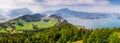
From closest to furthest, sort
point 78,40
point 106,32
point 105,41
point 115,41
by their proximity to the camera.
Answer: point 115,41 < point 105,41 < point 106,32 < point 78,40

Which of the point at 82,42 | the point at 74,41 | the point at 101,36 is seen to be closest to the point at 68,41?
the point at 74,41

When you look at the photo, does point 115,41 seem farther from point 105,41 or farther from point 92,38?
point 92,38

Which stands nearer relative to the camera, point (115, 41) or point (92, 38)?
point (115, 41)

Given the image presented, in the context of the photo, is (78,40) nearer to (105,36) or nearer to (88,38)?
(88,38)

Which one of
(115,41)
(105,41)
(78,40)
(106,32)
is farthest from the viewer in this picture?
(78,40)

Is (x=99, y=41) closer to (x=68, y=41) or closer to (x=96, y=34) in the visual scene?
(x=96, y=34)

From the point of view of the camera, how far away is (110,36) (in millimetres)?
166250

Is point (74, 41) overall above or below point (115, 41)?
below

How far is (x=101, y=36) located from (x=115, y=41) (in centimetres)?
2330

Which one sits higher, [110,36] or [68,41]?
[110,36]

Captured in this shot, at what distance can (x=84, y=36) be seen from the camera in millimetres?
189375

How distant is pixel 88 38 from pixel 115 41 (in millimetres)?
32325

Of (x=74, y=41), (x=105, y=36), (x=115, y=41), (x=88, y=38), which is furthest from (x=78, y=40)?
(x=115, y=41)

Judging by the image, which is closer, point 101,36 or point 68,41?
point 101,36
